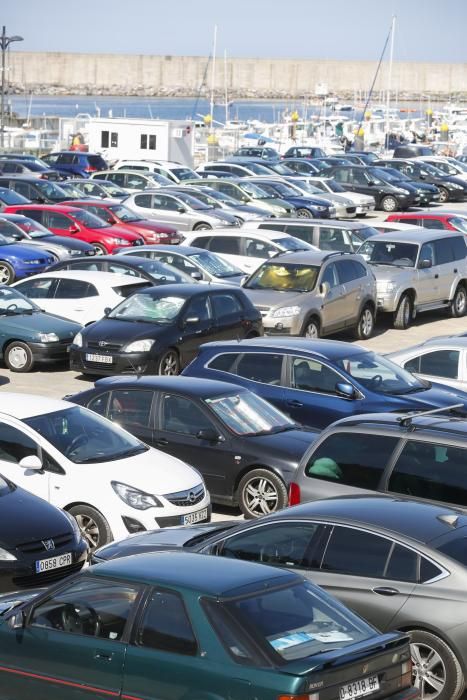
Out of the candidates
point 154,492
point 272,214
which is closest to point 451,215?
point 272,214

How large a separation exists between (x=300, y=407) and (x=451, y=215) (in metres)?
19.4

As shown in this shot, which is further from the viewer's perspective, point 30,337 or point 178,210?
point 178,210

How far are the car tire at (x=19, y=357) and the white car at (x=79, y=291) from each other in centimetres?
134

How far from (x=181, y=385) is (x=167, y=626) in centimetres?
723

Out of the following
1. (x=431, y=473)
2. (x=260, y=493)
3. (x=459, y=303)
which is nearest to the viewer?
(x=431, y=473)

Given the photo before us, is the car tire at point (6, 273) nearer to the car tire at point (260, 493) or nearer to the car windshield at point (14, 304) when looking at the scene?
the car windshield at point (14, 304)

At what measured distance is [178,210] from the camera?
1425 inches

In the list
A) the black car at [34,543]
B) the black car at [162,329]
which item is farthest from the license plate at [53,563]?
the black car at [162,329]

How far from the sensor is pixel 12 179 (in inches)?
1474

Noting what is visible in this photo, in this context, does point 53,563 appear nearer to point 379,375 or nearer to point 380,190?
point 379,375

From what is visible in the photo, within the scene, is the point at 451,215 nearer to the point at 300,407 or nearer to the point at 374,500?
the point at 300,407

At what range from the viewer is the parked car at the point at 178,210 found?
3519 centimetres

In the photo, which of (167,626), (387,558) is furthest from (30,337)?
(167,626)

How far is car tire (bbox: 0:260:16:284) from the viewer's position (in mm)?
27094
